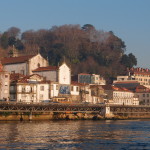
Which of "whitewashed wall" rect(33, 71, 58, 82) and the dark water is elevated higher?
"whitewashed wall" rect(33, 71, 58, 82)

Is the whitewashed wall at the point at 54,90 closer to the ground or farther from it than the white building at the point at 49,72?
closer to the ground

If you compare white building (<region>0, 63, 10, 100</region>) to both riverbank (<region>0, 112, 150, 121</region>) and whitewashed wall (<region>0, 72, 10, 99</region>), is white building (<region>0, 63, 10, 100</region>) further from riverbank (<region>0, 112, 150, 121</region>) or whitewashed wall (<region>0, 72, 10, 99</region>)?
riverbank (<region>0, 112, 150, 121</region>)

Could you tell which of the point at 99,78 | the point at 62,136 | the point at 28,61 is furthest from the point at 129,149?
the point at 99,78

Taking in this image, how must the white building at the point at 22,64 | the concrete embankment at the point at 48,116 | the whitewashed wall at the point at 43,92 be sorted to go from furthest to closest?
the white building at the point at 22,64 → the whitewashed wall at the point at 43,92 → the concrete embankment at the point at 48,116

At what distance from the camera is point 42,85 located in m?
120

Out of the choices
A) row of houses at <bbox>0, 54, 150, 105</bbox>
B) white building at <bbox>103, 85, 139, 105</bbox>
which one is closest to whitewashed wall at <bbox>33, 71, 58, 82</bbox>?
row of houses at <bbox>0, 54, 150, 105</bbox>

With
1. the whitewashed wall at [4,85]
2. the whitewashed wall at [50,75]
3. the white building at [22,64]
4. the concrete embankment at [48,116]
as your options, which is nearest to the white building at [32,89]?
the whitewashed wall at [4,85]

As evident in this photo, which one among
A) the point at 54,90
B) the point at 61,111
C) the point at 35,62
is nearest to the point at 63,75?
the point at 54,90

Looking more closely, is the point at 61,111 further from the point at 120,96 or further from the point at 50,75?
the point at 120,96

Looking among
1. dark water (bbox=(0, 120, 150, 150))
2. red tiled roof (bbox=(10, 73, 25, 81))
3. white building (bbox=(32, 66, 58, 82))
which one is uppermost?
white building (bbox=(32, 66, 58, 82))

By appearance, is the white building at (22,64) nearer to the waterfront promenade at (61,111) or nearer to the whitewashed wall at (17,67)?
the whitewashed wall at (17,67)

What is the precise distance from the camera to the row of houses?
4469 inches

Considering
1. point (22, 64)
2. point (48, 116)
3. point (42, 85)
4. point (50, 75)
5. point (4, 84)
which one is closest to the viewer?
point (48, 116)

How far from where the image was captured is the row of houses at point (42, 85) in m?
114
